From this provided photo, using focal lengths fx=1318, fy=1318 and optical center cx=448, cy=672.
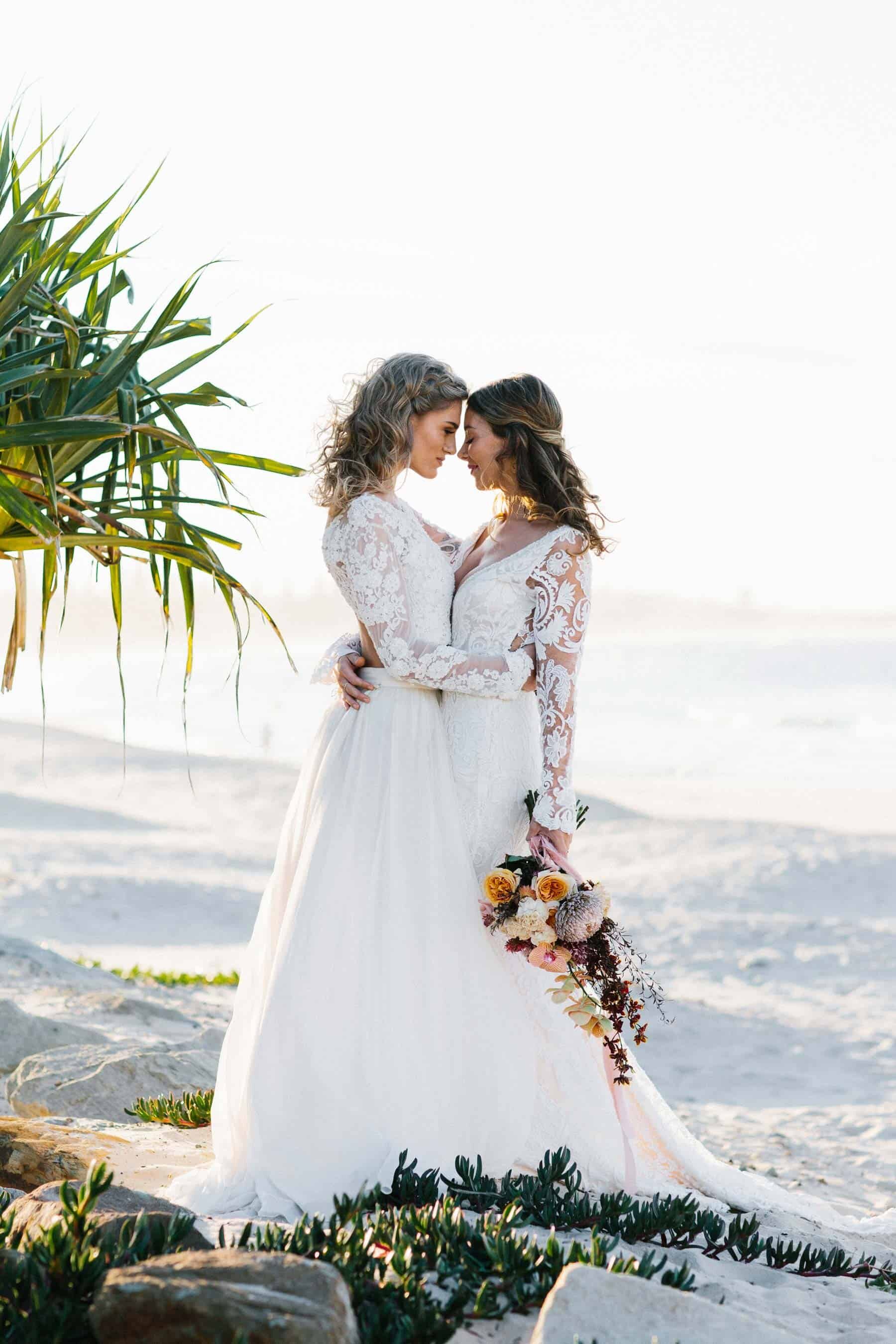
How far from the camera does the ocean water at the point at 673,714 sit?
21.8 metres

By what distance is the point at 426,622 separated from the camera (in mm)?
4117

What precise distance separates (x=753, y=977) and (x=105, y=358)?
24.8ft

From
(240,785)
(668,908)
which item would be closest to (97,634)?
(240,785)

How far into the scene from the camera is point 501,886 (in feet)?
12.4

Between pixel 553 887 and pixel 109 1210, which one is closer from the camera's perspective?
pixel 109 1210

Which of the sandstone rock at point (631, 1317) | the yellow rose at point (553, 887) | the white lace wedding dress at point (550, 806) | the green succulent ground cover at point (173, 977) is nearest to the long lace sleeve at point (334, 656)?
the white lace wedding dress at point (550, 806)

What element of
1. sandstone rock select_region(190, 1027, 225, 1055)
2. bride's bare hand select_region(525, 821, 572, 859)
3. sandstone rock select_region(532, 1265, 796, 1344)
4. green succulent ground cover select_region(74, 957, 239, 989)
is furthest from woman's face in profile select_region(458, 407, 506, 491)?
green succulent ground cover select_region(74, 957, 239, 989)

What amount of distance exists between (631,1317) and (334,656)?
2.34 m

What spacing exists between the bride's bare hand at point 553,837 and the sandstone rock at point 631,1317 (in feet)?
5.03

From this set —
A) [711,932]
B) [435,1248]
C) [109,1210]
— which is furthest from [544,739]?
[711,932]

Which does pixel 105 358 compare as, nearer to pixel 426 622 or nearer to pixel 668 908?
pixel 426 622

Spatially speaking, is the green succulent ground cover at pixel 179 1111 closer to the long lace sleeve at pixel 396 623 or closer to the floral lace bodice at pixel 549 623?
the floral lace bodice at pixel 549 623

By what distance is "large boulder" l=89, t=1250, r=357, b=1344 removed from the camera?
227 cm

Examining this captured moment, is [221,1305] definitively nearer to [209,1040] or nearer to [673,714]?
[209,1040]
